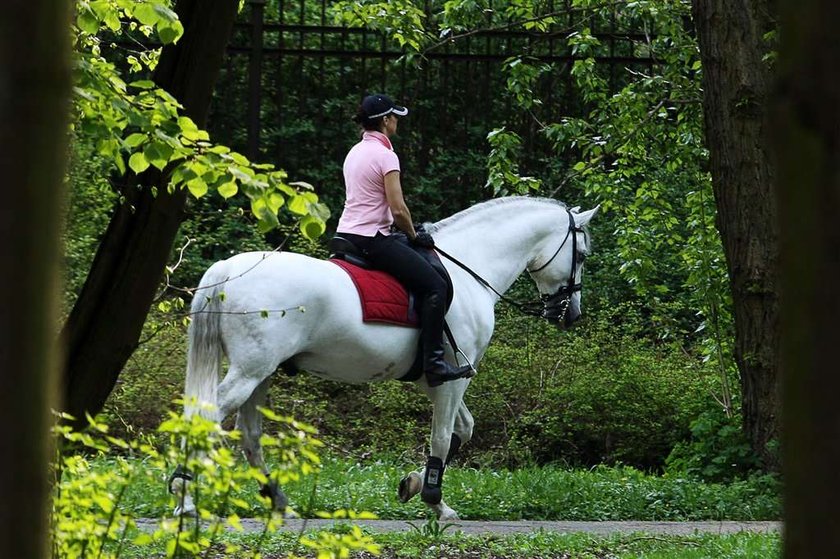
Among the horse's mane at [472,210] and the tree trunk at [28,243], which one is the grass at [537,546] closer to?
the horse's mane at [472,210]

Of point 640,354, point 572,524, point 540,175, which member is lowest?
point 572,524

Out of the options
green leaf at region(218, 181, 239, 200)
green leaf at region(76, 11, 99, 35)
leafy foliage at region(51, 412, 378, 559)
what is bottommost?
leafy foliage at region(51, 412, 378, 559)

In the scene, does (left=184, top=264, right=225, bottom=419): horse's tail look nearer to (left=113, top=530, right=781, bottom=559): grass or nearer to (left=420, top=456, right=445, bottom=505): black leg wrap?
(left=113, top=530, right=781, bottom=559): grass

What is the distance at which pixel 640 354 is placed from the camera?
14000 mm

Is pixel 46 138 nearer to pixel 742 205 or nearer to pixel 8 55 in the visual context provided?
pixel 8 55

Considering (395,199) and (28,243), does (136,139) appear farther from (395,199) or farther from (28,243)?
(395,199)

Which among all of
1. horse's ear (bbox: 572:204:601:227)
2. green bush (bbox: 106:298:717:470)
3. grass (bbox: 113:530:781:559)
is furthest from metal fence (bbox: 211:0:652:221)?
grass (bbox: 113:530:781:559)

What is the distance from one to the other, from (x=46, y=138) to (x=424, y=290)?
734 centimetres

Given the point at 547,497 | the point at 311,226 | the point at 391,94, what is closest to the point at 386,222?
the point at 547,497

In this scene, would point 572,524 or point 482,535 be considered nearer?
point 482,535

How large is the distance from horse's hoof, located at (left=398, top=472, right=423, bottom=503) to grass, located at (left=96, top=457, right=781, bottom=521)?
0.21 metres

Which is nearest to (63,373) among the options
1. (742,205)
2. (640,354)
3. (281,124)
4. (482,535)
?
(482,535)

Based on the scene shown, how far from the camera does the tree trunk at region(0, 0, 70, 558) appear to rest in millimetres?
1681

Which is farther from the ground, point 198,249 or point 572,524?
point 198,249
